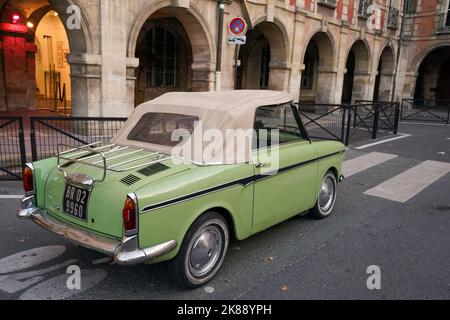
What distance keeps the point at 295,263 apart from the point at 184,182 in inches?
61.9

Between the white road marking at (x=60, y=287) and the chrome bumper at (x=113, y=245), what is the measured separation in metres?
0.49

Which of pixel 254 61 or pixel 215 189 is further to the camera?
pixel 254 61

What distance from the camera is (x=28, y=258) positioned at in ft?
13.6

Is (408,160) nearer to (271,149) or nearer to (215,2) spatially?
(271,149)

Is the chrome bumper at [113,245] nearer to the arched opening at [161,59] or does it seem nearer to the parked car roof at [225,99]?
the parked car roof at [225,99]

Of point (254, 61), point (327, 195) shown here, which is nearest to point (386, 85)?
point (254, 61)

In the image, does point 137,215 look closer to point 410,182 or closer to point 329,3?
point 410,182

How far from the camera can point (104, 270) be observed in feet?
12.9

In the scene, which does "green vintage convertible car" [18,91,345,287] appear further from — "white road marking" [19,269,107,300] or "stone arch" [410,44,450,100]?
"stone arch" [410,44,450,100]

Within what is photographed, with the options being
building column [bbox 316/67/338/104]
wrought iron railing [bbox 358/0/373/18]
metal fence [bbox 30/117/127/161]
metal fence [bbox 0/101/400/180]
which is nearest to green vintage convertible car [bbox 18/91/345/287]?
metal fence [bbox 0/101/400/180]

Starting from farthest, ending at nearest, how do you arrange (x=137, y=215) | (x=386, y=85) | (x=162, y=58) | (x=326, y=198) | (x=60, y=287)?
(x=386, y=85), (x=162, y=58), (x=326, y=198), (x=60, y=287), (x=137, y=215)

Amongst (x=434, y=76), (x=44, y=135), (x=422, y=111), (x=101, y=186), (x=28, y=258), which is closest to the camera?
(x=101, y=186)

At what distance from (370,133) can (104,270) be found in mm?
11442
